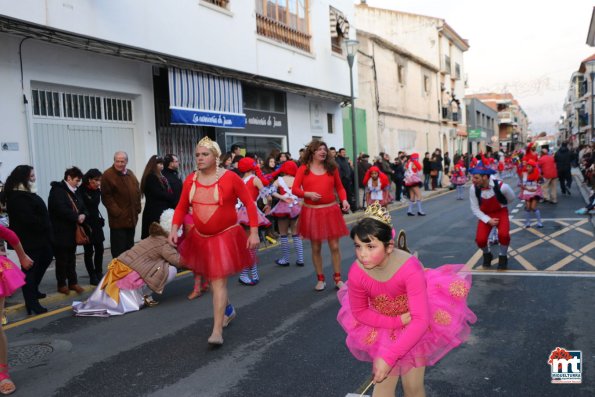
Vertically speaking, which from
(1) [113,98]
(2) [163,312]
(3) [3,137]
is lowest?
(2) [163,312]

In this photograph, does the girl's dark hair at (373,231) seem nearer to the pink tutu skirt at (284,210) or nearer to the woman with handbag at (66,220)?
the woman with handbag at (66,220)

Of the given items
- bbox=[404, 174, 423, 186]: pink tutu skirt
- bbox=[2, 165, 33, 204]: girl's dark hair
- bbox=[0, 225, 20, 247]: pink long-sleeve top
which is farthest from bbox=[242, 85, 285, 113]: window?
bbox=[0, 225, 20, 247]: pink long-sleeve top

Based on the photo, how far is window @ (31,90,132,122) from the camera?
10211 millimetres

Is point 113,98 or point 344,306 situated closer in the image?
point 344,306

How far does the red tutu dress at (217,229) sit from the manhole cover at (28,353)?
167cm

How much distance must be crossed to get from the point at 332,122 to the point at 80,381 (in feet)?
62.5

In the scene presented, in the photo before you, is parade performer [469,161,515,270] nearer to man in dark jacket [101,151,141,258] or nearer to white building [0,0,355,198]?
man in dark jacket [101,151,141,258]

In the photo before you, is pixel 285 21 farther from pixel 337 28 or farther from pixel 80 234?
pixel 80 234

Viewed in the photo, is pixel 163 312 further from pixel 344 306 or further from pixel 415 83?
pixel 415 83

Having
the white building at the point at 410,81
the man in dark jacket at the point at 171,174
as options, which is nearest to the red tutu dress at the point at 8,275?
the man in dark jacket at the point at 171,174

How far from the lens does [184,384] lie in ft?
14.0

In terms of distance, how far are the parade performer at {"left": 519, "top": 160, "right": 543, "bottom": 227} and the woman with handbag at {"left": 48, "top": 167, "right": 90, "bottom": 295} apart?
976cm

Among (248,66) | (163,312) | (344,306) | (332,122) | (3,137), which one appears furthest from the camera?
(332,122)

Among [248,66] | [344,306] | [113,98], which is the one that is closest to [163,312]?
[344,306]
